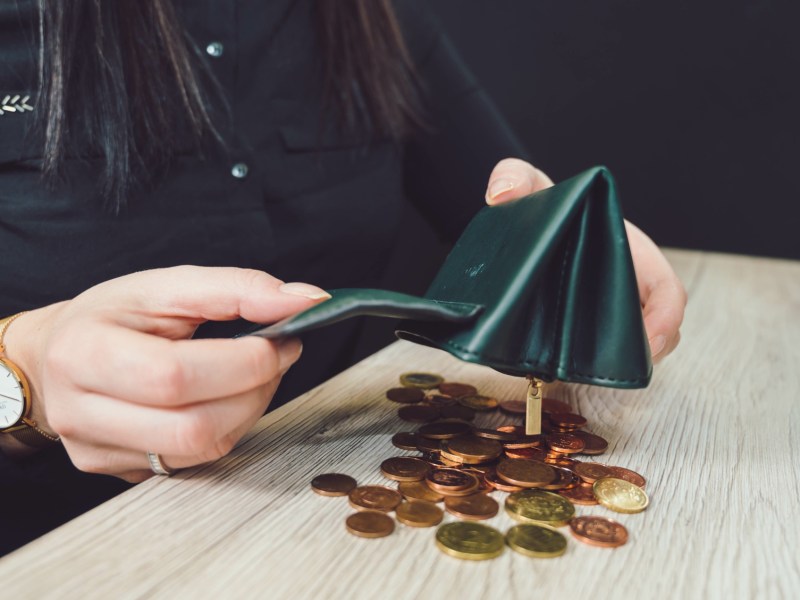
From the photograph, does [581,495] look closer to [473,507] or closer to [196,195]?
[473,507]

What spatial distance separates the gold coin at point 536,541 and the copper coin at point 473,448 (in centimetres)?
10

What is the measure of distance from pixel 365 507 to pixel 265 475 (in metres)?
0.10

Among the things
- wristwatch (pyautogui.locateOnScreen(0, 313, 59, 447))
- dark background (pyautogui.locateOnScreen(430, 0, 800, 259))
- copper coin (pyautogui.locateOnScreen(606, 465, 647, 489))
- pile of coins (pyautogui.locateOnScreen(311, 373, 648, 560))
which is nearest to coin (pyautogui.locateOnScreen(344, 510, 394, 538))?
pile of coins (pyautogui.locateOnScreen(311, 373, 648, 560))

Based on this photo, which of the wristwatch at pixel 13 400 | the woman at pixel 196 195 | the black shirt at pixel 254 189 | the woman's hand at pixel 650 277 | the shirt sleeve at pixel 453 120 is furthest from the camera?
the shirt sleeve at pixel 453 120

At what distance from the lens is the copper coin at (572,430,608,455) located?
2.10ft

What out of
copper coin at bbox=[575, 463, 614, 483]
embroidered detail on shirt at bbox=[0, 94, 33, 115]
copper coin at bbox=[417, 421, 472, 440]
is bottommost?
copper coin at bbox=[575, 463, 614, 483]

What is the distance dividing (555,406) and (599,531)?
0.25m

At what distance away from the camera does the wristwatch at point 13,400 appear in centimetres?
67

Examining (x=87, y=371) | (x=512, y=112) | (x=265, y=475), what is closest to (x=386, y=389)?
(x=265, y=475)

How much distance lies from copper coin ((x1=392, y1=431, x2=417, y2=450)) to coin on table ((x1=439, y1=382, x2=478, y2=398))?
0.13 m

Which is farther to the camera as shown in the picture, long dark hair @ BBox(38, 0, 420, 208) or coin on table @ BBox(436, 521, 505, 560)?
long dark hair @ BBox(38, 0, 420, 208)

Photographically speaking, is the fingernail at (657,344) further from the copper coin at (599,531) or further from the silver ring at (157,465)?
the silver ring at (157,465)

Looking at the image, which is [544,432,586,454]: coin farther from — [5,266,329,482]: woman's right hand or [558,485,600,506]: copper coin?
[5,266,329,482]: woman's right hand

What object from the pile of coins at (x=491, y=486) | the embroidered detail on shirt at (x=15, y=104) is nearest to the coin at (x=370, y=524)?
the pile of coins at (x=491, y=486)
